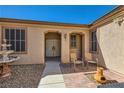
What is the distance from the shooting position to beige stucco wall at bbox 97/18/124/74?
6.34 meters

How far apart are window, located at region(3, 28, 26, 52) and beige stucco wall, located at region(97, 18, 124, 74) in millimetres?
5956

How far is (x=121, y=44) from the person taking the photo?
20.7 ft

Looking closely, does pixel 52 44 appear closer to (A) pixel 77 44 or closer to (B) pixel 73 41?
(B) pixel 73 41

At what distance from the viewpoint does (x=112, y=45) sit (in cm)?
719

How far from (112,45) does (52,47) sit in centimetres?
784

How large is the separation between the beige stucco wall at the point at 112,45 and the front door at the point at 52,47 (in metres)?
6.17

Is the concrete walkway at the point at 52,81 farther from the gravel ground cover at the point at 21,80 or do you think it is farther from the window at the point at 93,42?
the window at the point at 93,42

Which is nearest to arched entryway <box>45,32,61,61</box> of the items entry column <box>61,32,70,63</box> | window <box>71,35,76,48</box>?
window <box>71,35,76,48</box>

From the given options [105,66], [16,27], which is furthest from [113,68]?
[16,27]

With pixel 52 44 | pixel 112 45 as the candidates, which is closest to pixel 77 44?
pixel 52 44

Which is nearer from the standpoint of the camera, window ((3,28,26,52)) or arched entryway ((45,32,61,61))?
window ((3,28,26,52))

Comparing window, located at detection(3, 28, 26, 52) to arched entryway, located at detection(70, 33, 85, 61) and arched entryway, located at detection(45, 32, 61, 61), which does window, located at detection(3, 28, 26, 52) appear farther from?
arched entryway, located at detection(70, 33, 85, 61)

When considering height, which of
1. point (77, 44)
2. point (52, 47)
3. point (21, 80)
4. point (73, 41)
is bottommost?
point (21, 80)

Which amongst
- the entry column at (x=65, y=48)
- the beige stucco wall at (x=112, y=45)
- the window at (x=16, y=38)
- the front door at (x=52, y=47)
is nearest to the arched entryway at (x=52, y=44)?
the front door at (x=52, y=47)
